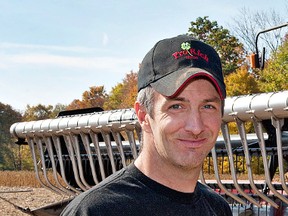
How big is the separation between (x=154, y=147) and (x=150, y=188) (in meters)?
0.15

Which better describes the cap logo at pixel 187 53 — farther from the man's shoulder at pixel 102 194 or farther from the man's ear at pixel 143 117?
the man's shoulder at pixel 102 194

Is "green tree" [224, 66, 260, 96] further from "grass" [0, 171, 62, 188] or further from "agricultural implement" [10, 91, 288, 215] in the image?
"agricultural implement" [10, 91, 288, 215]

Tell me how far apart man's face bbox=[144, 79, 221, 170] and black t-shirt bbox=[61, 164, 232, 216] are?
0.32 ft

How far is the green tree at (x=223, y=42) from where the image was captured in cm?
4881

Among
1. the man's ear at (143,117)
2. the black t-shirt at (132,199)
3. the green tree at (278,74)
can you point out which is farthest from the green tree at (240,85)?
the black t-shirt at (132,199)

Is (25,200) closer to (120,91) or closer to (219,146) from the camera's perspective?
(219,146)

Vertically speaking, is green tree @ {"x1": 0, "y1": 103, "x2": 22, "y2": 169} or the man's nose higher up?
green tree @ {"x1": 0, "y1": 103, "x2": 22, "y2": 169}

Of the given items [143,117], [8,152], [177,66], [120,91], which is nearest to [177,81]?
[177,66]

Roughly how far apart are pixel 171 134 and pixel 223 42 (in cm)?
4830

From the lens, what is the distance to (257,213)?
21.8 ft

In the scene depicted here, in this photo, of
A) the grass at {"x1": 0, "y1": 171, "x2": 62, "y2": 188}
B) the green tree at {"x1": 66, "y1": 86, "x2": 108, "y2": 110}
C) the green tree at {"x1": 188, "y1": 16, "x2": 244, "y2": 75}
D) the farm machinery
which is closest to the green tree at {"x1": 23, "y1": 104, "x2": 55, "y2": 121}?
the green tree at {"x1": 66, "y1": 86, "x2": 108, "y2": 110}

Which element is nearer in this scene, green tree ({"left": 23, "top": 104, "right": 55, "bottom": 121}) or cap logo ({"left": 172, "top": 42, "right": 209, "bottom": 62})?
cap logo ({"left": 172, "top": 42, "right": 209, "bottom": 62})

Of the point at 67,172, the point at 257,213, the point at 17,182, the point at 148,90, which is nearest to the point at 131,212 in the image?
the point at 148,90

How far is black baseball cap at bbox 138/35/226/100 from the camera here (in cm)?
209
